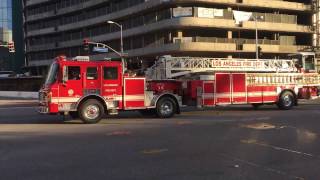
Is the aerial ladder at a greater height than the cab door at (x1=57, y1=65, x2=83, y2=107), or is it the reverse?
the aerial ladder

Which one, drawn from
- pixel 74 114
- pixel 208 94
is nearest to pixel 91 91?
pixel 74 114

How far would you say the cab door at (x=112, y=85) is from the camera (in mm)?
23000

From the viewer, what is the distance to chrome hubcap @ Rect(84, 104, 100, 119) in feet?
73.3

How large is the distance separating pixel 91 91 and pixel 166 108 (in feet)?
12.5

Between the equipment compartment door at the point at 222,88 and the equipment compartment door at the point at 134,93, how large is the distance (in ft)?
13.3

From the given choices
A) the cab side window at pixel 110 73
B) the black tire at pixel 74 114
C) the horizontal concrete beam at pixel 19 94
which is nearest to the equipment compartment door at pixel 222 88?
the cab side window at pixel 110 73

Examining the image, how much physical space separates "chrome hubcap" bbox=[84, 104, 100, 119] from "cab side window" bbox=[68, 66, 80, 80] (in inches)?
50.5

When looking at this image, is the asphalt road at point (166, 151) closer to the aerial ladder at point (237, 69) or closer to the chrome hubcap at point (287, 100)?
the aerial ladder at point (237, 69)

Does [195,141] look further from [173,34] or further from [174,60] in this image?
[173,34]

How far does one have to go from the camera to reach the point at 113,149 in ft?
46.5

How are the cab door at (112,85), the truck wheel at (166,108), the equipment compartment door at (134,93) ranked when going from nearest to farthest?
the cab door at (112,85) → the equipment compartment door at (134,93) → the truck wheel at (166,108)

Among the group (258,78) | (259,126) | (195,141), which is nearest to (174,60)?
(258,78)

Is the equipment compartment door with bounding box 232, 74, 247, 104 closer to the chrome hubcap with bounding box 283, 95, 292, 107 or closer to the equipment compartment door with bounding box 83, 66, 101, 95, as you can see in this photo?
the chrome hubcap with bounding box 283, 95, 292, 107

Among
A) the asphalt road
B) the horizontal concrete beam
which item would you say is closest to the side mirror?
the asphalt road
